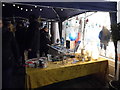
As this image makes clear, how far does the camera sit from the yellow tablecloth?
169 centimetres

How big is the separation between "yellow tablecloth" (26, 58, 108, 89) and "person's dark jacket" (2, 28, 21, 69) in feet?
1.08

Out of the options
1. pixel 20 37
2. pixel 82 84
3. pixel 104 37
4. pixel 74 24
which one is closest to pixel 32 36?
pixel 20 37

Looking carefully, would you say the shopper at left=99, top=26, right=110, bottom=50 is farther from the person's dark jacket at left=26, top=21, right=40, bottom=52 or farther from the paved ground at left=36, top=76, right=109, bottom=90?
the person's dark jacket at left=26, top=21, right=40, bottom=52

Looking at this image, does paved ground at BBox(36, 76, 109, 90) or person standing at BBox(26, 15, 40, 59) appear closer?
person standing at BBox(26, 15, 40, 59)

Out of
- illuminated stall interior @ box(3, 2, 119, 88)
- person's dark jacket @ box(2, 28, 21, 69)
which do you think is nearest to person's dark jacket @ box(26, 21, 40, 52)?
illuminated stall interior @ box(3, 2, 119, 88)

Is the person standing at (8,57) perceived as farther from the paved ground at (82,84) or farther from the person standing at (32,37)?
the paved ground at (82,84)

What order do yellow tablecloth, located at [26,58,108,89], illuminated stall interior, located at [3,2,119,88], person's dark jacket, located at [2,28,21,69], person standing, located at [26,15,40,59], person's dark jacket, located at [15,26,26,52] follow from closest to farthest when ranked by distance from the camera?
person's dark jacket, located at [2,28,21,69] → yellow tablecloth, located at [26,58,108,89] → person's dark jacket, located at [15,26,26,52] → person standing, located at [26,15,40,59] → illuminated stall interior, located at [3,2,119,88]

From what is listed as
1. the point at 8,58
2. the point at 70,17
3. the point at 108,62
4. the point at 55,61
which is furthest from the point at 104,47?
the point at 8,58

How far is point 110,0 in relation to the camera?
2.22 meters

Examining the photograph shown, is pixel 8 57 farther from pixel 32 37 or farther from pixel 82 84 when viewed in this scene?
pixel 82 84

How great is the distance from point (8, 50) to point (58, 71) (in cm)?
97

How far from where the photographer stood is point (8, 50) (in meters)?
1.51

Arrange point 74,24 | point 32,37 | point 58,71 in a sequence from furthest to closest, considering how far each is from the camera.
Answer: point 74,24, point 32,37, point 58,71

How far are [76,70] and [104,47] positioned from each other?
1226 millimetres
